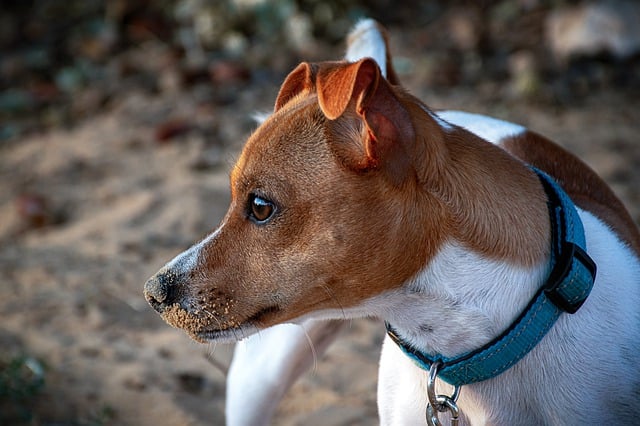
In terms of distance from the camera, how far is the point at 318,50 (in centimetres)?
654

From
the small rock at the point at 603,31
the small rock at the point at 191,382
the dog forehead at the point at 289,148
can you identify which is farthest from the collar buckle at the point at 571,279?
the small rock at the point at 603,31

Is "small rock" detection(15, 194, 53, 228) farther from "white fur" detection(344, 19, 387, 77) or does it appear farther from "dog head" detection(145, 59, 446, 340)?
"dog head" detection(145, 59, 446, 340)

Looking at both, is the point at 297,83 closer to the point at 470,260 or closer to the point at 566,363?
the point at 470,260

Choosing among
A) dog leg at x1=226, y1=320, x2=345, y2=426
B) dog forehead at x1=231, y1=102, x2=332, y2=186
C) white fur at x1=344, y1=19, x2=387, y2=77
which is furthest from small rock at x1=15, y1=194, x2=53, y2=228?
dog forehead at x1=231, y1=102, x2=332, y2=186

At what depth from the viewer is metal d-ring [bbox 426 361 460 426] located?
2279 millimetres

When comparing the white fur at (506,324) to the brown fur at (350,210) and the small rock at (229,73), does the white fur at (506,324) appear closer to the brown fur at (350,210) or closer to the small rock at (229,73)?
the brown fur at (350,210)

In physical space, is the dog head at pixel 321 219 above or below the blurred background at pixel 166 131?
above

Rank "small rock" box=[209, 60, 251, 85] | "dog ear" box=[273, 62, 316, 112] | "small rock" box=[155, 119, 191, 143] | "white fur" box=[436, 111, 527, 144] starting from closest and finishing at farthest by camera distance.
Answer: "dog ear" box=[273, 62, 316, 112] < "white fur" box=[436, 111, 527, 144] < "small rock" box=[155, 119, 191, 143] < "small rock" box=[209, 60, 251, 85]

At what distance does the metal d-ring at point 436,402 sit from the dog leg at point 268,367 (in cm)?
Answer: 74

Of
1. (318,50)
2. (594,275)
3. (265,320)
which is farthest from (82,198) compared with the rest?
(594,275)

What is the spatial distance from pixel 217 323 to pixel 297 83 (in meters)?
0.72

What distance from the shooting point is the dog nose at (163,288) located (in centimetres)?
232

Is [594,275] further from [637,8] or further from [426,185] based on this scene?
[637,8]

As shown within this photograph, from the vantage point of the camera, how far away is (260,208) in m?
2.24
